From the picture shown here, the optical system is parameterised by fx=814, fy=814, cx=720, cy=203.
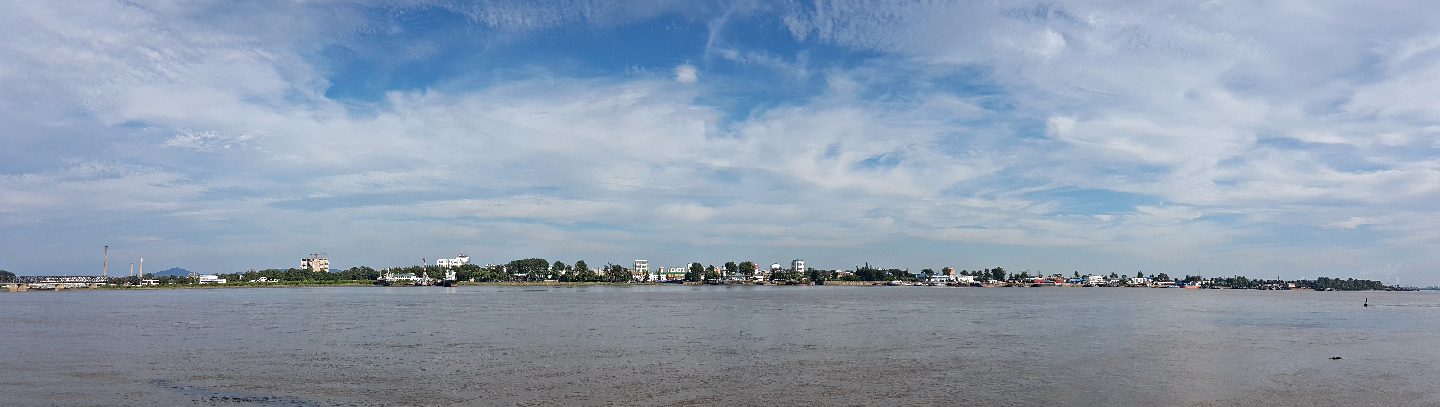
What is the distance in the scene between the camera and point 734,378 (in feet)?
88.6

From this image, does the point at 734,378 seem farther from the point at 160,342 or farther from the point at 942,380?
the point at 160,342

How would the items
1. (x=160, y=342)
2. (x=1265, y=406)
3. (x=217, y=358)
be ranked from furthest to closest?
(x=160, y=342) → (x=217, y=358) → (x=1265, y=406)

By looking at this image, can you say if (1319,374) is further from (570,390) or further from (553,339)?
(553,339)

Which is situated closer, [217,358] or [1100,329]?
[217,358]

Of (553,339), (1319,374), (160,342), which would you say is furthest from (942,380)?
(160,342)

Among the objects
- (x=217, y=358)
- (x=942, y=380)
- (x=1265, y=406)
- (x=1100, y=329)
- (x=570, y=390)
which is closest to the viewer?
(x=1265, y=406)

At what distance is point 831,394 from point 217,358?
2433 cm

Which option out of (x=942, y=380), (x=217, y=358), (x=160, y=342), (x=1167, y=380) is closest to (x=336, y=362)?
(x=217, y=358)

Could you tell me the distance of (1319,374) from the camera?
96.7 ft

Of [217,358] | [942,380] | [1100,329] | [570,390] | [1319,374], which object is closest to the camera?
[570,390]

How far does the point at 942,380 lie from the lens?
87.6 feet

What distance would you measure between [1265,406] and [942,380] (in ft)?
29.0

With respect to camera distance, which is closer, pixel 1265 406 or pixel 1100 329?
pixel 1265 406

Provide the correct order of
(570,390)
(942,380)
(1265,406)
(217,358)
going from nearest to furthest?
(1265,406) → (570,390) → (942,380) → (217,358)
